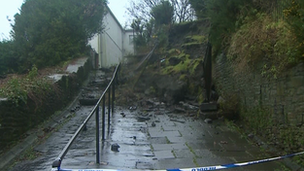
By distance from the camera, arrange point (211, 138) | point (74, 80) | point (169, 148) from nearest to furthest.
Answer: point (169, 148) < point (211, 138) < point (74, 80)

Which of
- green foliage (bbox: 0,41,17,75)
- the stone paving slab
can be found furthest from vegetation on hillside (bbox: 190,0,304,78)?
green foliage (bbox: 0,41,17,75)

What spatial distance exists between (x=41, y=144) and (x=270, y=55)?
4.81 meters

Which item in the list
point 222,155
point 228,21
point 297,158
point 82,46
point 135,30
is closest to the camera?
point 297,158

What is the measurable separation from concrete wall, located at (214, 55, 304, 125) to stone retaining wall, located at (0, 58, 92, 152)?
16.3ft

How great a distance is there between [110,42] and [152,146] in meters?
18.0

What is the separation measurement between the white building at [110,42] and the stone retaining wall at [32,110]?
683 cm

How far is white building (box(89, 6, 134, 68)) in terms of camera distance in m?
19.6

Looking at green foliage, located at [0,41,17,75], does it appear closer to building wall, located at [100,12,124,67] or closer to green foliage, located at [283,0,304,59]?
building wall, located at [100,12,124,67]

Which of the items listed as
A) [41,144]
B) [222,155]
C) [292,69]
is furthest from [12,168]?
[292,69]

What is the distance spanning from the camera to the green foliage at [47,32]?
12.3 meters

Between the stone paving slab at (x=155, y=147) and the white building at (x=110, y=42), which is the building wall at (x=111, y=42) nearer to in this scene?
the white building at (x=110, y=42)

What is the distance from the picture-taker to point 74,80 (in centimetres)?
1038

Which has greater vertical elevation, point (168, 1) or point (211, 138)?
point (168, 1)

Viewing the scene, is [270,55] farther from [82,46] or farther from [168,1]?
[168,1]
